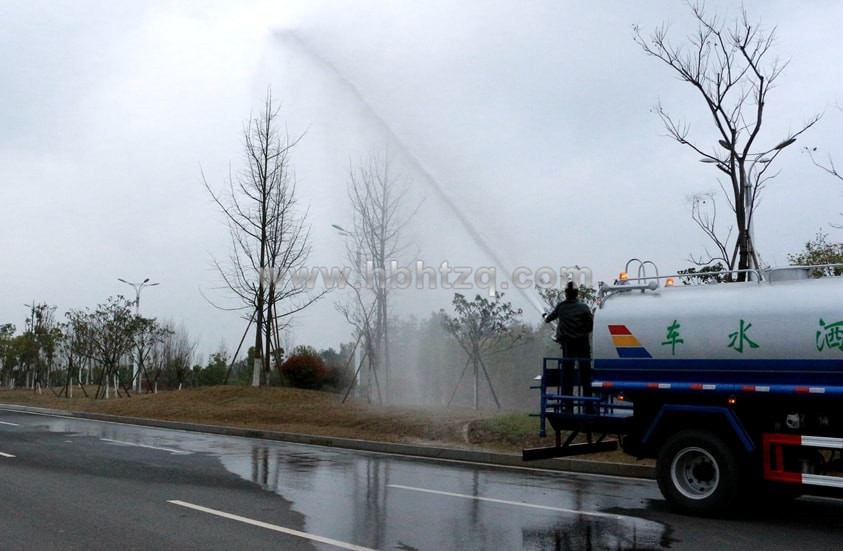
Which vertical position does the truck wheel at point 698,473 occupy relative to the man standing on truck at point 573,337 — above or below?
below

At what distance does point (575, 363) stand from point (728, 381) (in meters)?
2.25

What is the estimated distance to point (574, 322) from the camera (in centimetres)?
1046

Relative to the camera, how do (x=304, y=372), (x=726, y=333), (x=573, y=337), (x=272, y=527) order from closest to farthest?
(x=272, y=527), (x=726, y=333), (x=573, y=337), (x=304, y=372)

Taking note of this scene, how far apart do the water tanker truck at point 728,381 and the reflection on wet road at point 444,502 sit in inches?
38.0

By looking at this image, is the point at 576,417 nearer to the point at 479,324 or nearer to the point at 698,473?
the point at 698,473

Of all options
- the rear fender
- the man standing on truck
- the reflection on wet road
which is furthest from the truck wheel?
the man standing on truck

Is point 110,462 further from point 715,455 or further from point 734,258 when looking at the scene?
point 734,258

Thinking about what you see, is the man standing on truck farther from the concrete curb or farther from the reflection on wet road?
the concrete curb

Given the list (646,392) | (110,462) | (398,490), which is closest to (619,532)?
(646,392)

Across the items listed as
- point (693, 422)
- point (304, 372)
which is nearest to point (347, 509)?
point (693, 422)

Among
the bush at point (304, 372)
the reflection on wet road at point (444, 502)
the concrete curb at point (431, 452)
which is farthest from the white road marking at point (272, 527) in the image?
the bush at point (304, 372)

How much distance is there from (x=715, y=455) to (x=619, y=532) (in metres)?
1.64

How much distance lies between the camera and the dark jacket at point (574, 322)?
34.2 ft

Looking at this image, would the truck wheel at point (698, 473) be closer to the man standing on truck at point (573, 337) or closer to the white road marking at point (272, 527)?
the man standing on truck at point (573, 337)
